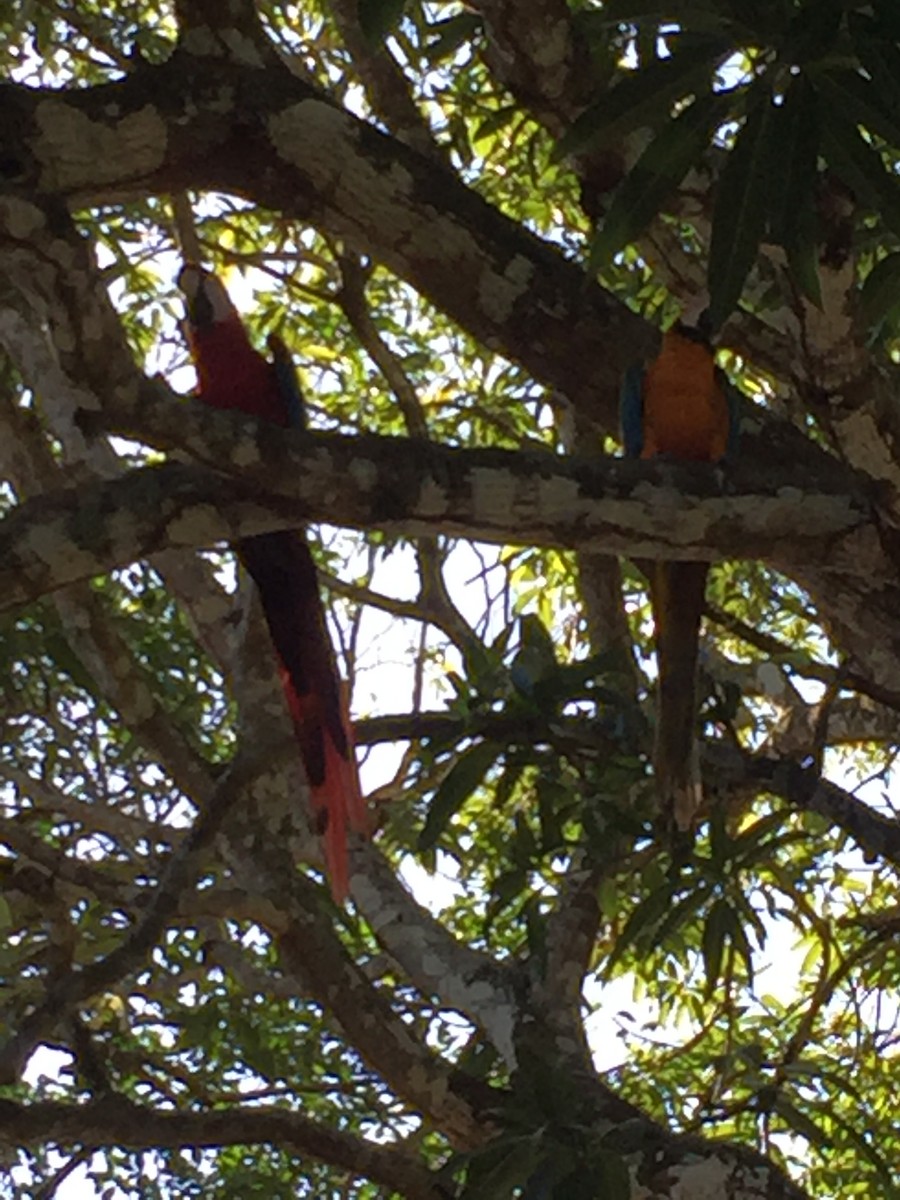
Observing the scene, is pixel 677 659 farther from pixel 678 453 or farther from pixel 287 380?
pixel 287 380

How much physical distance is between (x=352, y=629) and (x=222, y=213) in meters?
1.22

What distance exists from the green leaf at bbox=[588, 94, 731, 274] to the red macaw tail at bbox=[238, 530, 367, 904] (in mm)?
1161

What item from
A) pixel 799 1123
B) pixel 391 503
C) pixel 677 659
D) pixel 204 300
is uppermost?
pixel 204 300

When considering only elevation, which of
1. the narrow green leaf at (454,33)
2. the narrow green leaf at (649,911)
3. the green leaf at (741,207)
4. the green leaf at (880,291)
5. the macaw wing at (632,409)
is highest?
the narrow green leaf at (454,33)

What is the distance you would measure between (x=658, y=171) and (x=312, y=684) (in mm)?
1381

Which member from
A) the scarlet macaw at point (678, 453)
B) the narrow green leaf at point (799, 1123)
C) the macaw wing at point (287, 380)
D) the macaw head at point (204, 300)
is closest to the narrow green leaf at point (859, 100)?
the scarlet macaw at point (678, 453)

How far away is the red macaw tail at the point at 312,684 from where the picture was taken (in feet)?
9.50

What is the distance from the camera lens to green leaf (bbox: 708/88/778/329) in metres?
Result: 1.74

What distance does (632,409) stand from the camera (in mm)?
2609

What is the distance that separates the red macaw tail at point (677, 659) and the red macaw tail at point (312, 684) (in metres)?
0.62

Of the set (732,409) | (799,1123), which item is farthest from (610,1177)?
(732,409)

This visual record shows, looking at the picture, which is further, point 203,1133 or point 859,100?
point 203,1133

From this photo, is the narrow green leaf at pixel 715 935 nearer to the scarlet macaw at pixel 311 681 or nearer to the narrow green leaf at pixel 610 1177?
the narrow green leaf at pixel 610 1177

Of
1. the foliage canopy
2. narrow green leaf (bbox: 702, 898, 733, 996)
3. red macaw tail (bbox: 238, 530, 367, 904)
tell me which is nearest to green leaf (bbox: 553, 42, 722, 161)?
the foliage canopy
